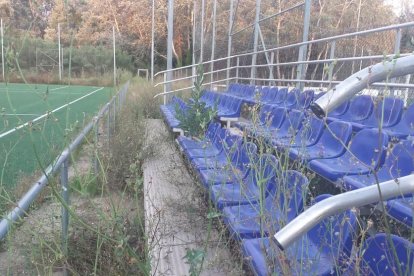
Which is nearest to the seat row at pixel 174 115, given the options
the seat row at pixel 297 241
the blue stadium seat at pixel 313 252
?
the seat row at pixel 297 241

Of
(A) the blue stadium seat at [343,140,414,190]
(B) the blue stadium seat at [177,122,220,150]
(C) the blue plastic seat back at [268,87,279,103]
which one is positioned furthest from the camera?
(C) the blue plastic seat back at [268,87,279,103]

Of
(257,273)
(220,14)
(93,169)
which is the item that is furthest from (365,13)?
(257,273)

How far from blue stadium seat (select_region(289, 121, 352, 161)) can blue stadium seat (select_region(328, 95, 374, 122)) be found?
400 mm

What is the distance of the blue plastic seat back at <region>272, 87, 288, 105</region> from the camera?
5.98m

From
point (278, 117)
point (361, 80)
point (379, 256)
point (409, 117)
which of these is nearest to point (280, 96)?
point (278, 117)

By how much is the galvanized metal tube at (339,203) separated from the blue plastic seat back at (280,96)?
5254mm

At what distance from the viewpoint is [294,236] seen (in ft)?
2.22

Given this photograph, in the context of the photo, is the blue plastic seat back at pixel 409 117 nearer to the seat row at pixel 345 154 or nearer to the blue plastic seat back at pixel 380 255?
the seat row at pixel 345 154

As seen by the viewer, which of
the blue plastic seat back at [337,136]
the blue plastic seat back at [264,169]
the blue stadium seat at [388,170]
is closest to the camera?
the blue plastic seat back at [264,169]

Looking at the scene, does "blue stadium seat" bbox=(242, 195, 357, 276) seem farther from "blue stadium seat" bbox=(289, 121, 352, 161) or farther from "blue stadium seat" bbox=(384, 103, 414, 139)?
"blue stadium seat" bbox=(384, 103, 414, 139)

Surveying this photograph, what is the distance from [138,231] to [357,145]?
170cm

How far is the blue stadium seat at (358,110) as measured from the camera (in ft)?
13.6

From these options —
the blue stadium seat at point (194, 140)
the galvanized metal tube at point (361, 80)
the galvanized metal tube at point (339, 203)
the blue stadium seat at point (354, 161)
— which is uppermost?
the galvanized metal tube at point (361, 80)

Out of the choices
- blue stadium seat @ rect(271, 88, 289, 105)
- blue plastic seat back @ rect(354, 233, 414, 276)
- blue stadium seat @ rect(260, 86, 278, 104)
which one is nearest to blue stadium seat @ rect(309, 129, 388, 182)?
blue plastic seat back @ rect(354, 233, 414, 276)
